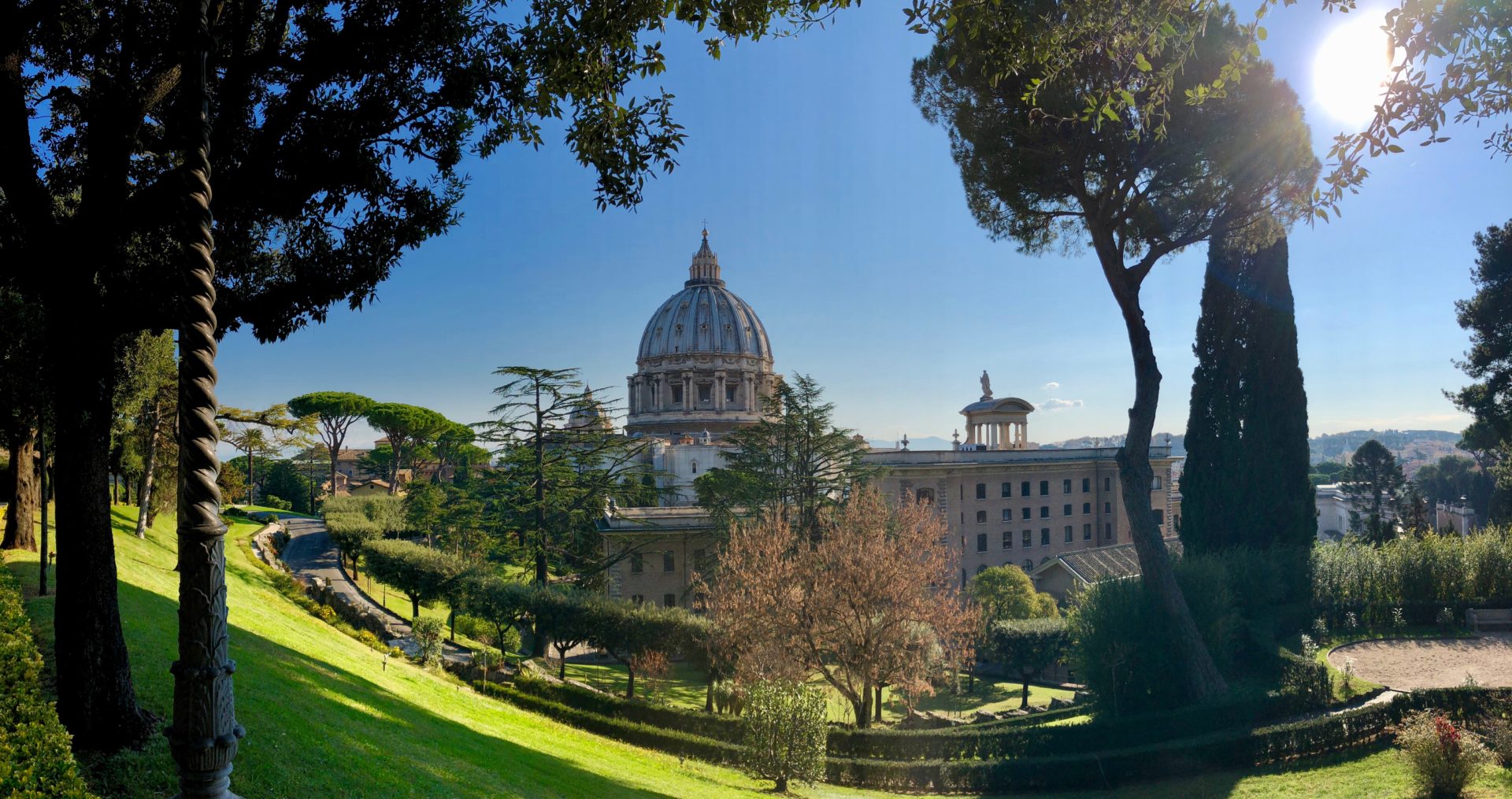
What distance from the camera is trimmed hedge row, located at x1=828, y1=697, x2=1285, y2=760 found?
12875 millimetres

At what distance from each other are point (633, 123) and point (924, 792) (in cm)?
1183

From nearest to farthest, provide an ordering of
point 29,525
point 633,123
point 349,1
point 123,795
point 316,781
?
1. point 123,795
2. point 633,123
3. point 316,781
4. point 349,1
5. point 29,525

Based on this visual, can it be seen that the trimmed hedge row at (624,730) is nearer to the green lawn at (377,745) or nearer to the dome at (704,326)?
the green lawn at (377,745)

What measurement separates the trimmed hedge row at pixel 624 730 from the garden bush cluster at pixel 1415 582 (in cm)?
1509

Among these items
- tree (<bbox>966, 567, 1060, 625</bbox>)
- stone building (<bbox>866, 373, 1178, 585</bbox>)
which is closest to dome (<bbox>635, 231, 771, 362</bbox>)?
stone building (<bbox>866, 373, 1178, 585</bbox>)

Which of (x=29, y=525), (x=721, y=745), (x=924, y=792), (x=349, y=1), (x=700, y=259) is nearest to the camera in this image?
(x=349, y=1)

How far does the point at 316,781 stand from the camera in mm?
6355

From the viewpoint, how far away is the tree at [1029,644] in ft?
73.3

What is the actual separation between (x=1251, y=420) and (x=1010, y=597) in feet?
34.4

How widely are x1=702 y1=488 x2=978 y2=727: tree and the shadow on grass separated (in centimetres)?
576

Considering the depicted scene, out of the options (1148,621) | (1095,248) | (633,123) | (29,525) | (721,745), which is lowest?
(721,745)

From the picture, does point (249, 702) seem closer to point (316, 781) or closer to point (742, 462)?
point (316, 781)

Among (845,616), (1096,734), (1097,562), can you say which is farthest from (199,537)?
(1097,562)

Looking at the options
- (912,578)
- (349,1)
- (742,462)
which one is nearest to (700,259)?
(742,462)
